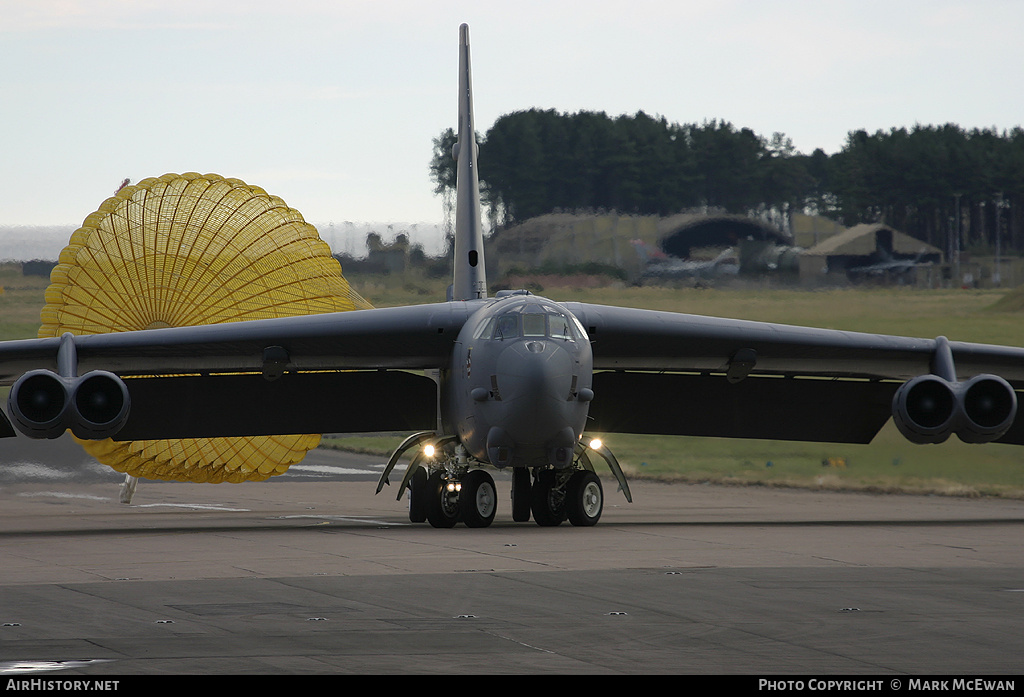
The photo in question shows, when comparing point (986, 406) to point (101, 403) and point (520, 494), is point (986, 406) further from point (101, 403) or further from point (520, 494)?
point (101, 403)

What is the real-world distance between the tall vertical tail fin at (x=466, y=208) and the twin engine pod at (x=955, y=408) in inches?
240

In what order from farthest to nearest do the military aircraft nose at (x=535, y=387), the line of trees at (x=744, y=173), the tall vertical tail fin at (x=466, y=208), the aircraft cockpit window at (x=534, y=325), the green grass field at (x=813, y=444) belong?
1. the line of trees at (x=744, y=173)
2. the green grass field at (x=813, y=444)
3. the tall vertical tail fin at (x=466, y=208)
4. the aircraft cockpit window at (x=534, y=325)
5. the military aircraft nose at (x=535, y=387)

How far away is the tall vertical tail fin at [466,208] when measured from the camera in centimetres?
2038

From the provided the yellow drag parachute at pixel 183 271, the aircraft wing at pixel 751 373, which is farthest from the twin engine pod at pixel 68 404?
the aircraft wing at pixel 751 373

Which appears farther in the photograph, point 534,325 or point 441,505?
point 441,505

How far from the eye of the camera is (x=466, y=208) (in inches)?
824

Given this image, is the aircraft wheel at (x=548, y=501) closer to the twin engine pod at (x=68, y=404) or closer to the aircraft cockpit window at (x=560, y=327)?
the aircraft cockpit window at (x=560, y=327)

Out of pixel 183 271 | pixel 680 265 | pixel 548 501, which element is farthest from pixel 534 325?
pixel 680 265

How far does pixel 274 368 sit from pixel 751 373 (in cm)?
725

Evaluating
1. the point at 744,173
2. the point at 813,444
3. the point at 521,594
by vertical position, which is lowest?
the point at 813,444

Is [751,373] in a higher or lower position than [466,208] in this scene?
lower

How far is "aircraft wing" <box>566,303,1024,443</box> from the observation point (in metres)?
19.2

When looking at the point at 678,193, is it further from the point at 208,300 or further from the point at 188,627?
the point at 188,627
